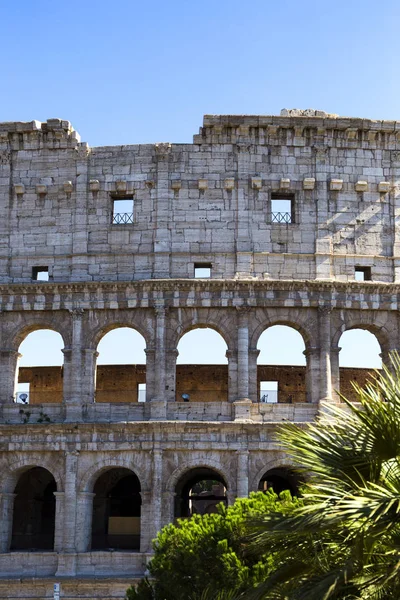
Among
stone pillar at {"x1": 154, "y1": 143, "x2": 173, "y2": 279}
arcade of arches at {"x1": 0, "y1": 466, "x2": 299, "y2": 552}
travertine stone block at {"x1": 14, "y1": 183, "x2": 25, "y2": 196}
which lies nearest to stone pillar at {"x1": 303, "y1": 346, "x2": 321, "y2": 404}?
arcade of arches at {"x1": 0, "y1": 466, "x2": 299, "y2": 552}

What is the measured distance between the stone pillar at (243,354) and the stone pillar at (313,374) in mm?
1840

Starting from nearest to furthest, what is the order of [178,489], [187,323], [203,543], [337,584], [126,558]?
[337,584], [203,543], [126,558], [187,323], [178,489]

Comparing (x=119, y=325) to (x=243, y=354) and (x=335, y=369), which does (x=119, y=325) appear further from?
(x=335, y=369)

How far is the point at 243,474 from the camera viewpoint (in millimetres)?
25656

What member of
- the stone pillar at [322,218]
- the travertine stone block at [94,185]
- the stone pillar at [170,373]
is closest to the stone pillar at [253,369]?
the stone pillar at [170,373]

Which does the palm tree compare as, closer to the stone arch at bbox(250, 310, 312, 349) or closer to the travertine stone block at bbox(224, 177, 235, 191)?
the stone arch at bbox(250, 310, 312, 349)

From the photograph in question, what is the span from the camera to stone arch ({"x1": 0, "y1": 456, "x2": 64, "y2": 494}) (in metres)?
26.4

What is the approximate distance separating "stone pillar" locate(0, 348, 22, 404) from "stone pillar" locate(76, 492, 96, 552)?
372cm

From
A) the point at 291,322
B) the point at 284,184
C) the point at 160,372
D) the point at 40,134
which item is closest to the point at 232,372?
the point at 160,372

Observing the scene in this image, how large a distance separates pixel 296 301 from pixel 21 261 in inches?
335

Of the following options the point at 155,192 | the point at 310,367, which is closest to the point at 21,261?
the point at 155,192

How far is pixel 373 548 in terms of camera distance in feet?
36.1

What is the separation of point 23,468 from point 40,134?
10.3 m

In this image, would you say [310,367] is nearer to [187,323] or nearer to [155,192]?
[187,323]
